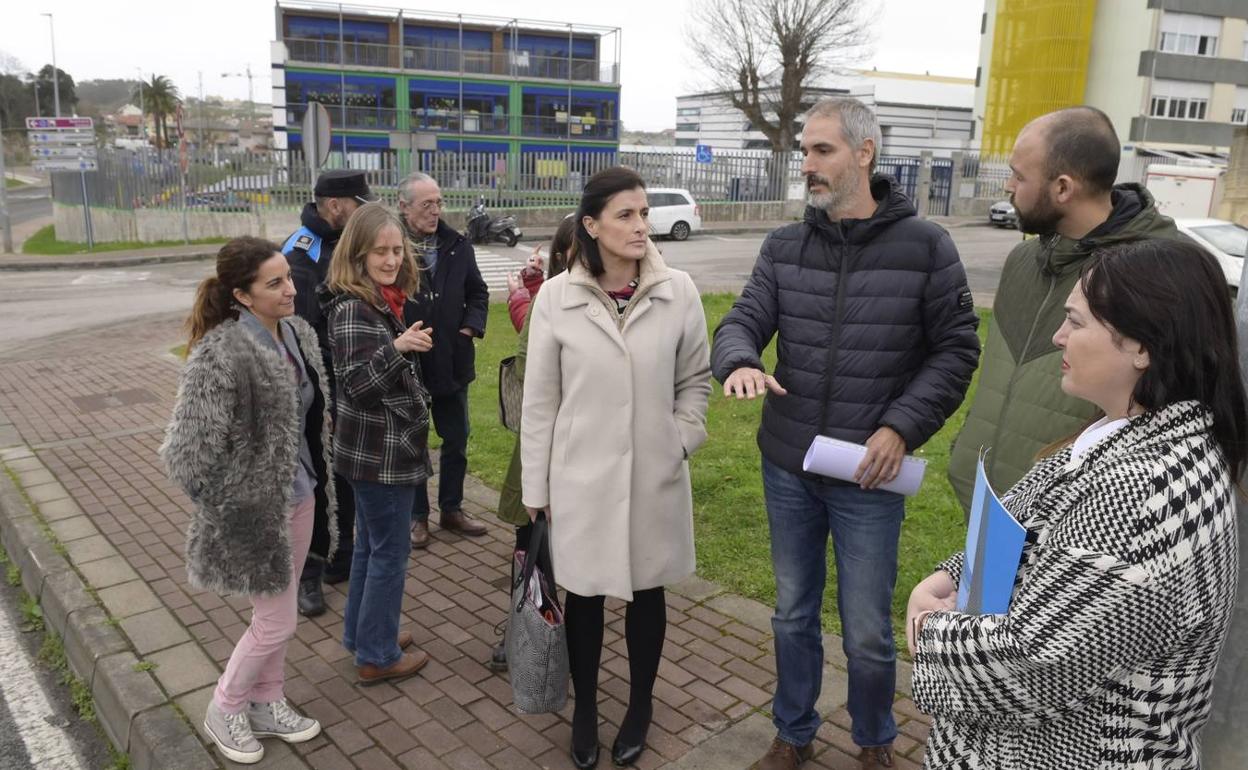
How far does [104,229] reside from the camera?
27875mm

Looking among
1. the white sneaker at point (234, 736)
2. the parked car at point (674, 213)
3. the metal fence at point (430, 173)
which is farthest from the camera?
the parked car at point (674, 213)

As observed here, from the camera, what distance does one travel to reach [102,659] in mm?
4008

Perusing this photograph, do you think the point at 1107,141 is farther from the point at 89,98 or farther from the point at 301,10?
the point at 89,98

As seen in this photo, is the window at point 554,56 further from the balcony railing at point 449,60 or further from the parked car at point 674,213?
the parked car at point 674,213

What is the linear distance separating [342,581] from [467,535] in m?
0.82

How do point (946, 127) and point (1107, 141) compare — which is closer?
point (1107, 141)

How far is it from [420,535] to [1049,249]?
373 centimetres

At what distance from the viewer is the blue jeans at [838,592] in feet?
9.78

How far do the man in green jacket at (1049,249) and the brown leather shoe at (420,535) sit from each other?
130 inches

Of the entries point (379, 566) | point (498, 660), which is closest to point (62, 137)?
point (379, 566)

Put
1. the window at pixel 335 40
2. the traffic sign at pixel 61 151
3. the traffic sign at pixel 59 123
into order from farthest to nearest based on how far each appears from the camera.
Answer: the window at pixel 335 40 → the traffic sign at pixel 61 151 → the traffic sign at pixel 59 123

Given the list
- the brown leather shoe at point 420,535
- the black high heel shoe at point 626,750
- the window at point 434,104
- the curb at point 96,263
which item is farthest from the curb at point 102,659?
the window at point 434,104

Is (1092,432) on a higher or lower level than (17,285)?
higher

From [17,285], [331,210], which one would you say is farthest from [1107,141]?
[17,285]
